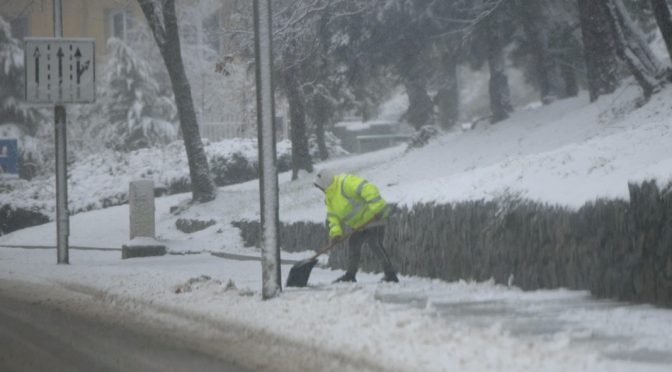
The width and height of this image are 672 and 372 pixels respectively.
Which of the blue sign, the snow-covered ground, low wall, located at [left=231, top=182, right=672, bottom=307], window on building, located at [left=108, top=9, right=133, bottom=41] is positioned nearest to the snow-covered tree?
window on building, located at [left=108, top=9, right=133, bottom=41]

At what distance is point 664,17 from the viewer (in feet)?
55.3

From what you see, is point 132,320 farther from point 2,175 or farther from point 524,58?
point 524,58

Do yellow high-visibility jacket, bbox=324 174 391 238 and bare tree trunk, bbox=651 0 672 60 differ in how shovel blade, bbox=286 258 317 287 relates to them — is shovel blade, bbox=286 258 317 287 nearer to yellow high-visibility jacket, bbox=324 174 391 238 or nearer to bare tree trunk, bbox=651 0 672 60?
yellow high-visibility jacket, bbox=324 174 391 238

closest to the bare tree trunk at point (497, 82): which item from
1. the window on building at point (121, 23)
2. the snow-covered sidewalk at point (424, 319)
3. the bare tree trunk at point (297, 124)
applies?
the bare tree trunk at point (297, 124)

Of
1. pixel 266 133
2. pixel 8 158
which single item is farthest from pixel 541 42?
pixel 266 133

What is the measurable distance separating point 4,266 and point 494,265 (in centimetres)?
1046

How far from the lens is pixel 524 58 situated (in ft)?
105

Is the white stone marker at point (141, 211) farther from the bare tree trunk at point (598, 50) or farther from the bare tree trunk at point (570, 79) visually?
the bare tree trunk at point (570, 79)

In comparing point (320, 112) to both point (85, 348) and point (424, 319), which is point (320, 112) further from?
point (85, 348)

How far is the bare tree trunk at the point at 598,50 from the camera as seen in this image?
2288 cm

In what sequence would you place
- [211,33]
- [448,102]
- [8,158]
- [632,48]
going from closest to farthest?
[632,48] < [8,158] < [448,102] < [211,33]

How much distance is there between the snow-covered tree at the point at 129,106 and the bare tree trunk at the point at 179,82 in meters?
16.2

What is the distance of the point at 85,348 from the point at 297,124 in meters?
23.9

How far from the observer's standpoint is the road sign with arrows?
68.4 ft
